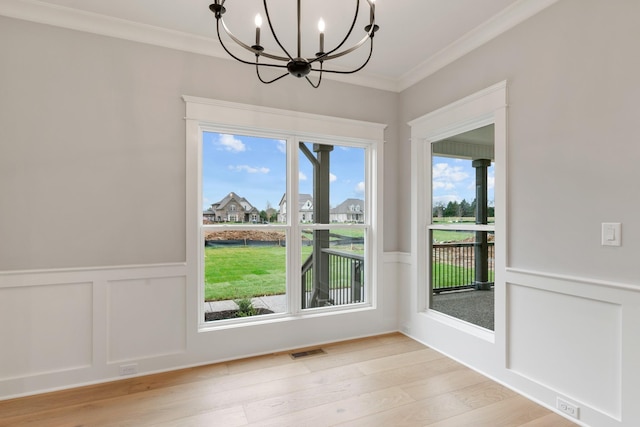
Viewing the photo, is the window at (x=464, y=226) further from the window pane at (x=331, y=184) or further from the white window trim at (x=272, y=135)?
the window pane at (x=331, y=184)

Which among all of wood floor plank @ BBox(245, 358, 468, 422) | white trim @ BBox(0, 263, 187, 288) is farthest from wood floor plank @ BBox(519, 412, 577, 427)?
white trim @ BBox(0, 263, 187, 288)

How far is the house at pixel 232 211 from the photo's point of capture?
297 centimetres

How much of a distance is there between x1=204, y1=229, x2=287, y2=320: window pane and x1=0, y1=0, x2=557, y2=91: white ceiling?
1.66m

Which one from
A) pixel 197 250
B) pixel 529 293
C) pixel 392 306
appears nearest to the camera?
pixel 529 293

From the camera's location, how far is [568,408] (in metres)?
2.05

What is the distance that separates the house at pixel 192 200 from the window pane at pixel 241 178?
236 millimetres

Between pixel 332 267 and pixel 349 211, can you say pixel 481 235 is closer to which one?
pixel 349 211

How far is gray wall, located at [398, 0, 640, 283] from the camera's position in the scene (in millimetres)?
1828

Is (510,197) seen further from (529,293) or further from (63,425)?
(63,425)

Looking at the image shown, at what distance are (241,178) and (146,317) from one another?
4.62ft

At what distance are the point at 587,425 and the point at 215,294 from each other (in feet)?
9.21

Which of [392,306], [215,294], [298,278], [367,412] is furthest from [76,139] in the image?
[392,306]


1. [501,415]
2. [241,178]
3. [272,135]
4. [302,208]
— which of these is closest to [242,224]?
[241,178]

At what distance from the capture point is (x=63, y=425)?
6.57 ft
